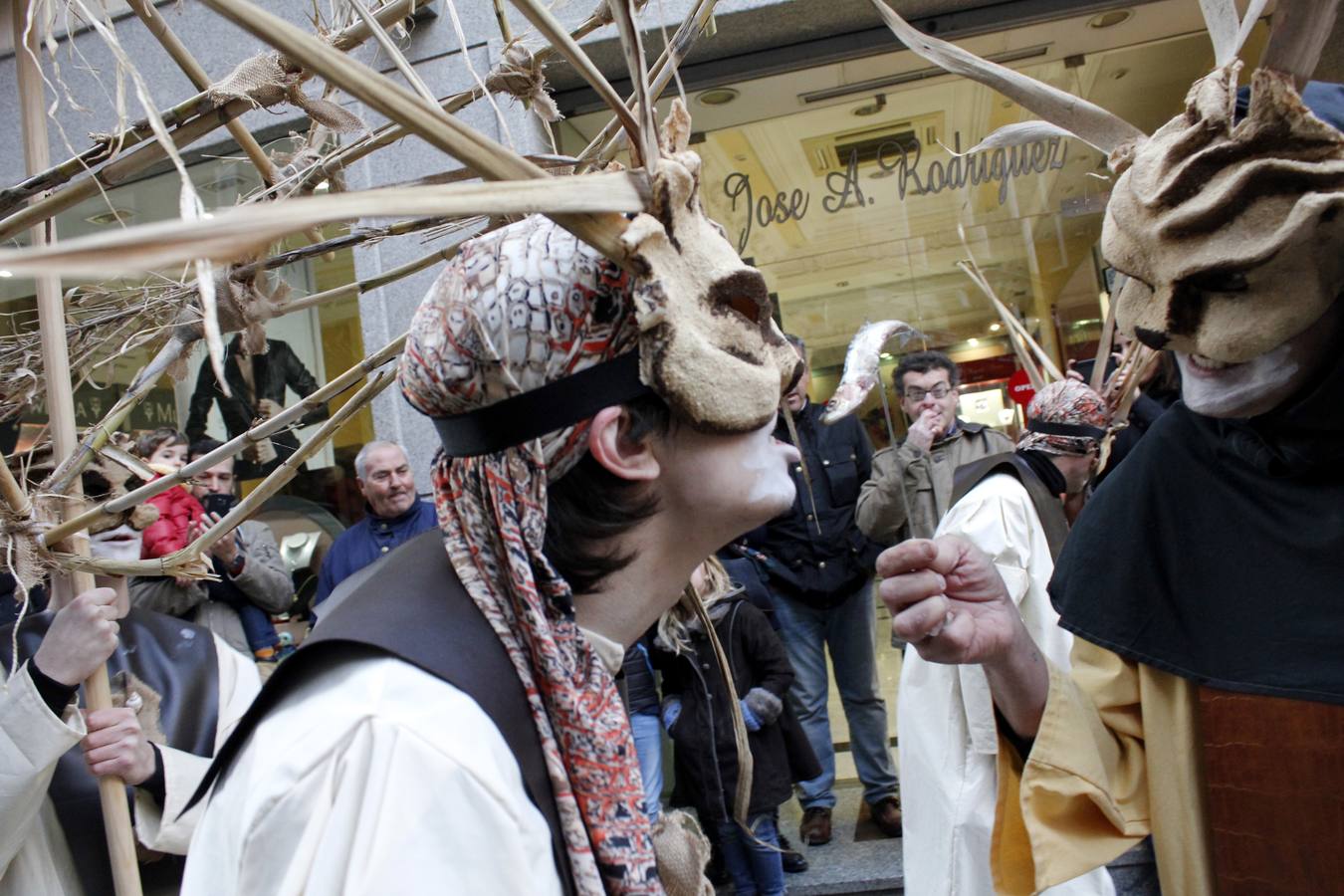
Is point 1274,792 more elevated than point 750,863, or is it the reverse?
point 1274,792

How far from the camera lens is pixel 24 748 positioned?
2076 millimetres

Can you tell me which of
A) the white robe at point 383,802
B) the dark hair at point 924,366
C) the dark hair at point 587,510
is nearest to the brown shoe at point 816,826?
the dark hair at point 924,366

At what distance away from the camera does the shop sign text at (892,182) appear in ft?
18.9

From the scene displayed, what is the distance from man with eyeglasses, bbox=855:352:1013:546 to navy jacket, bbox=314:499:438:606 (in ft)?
6.17

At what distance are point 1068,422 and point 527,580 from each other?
306 centimetres

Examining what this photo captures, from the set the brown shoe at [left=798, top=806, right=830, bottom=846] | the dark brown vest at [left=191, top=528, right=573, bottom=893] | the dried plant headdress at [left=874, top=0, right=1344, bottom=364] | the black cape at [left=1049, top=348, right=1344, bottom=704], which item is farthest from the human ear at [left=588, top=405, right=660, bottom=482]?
the brown shoe at [left=798, top=806, right=830, bottom=846]

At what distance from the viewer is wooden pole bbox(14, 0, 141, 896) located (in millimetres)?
1498

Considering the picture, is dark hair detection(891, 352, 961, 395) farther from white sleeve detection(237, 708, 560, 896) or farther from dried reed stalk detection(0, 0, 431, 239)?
white sleeve detection(237, 708, 560, 896)

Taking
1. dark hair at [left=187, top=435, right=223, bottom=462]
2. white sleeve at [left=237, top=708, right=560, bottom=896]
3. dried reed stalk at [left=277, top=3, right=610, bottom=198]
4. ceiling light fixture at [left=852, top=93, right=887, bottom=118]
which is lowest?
dark hair at [left=187, top=435, right=223, bottom=462]

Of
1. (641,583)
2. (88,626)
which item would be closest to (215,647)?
(88,626)

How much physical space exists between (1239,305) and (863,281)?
15.6ft

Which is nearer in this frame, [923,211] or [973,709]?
[973,709]

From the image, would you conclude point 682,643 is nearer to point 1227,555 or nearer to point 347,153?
point 1227,555

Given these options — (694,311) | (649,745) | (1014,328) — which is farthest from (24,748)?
(1014,328)
